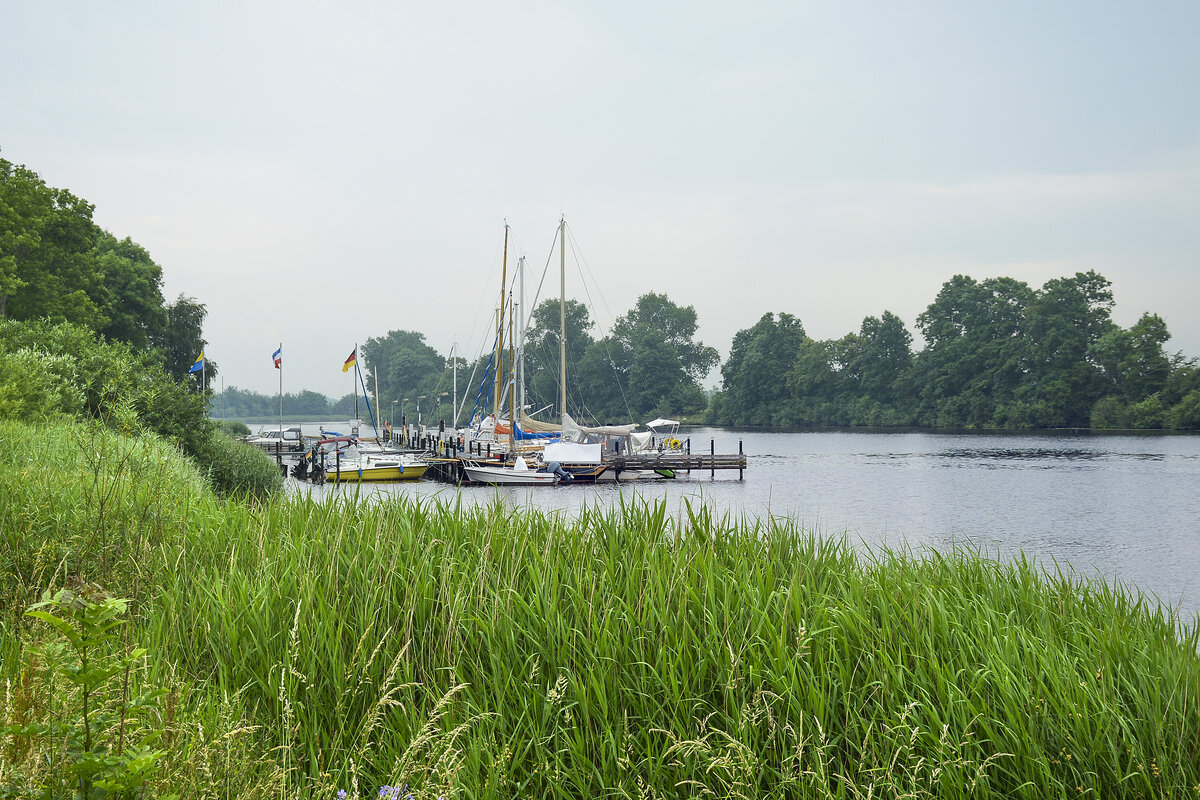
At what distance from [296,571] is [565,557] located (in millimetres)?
1907

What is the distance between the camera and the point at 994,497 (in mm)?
37969

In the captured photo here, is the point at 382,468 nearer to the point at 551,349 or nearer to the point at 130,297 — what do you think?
the point at 130,297

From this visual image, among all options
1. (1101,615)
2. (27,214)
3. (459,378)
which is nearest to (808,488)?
(1101,615)

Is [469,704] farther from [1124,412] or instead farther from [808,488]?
[1124,412]

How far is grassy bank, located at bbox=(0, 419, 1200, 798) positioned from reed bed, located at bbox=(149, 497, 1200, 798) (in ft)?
0.07

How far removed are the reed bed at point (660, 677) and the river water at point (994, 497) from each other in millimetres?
2225

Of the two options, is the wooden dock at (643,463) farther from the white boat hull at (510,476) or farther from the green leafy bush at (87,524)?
the green leafy bush at (87,524)

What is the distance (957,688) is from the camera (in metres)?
4.12

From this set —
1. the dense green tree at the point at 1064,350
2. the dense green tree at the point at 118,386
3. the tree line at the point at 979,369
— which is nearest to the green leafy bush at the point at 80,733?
the dense green tree at the point at 118,386

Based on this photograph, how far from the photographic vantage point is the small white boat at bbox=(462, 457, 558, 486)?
4162 cm

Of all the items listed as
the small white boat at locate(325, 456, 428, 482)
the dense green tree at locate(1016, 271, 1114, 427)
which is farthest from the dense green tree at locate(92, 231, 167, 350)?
the dense green tree at locate(1016, 271, 1114, 427)

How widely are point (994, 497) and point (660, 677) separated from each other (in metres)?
38.4

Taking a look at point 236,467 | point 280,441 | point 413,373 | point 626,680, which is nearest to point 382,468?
point 280,441

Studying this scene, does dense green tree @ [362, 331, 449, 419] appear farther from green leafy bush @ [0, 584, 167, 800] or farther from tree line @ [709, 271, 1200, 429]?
green leafy bush @ [0, 584, 167, 800]
